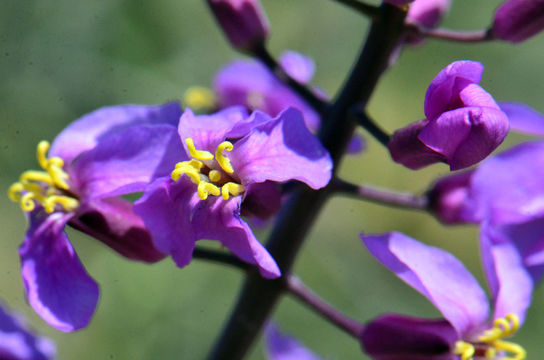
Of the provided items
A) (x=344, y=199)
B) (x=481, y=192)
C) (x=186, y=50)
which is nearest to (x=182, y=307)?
(x=344, y=199)

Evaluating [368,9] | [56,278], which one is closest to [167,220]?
[56,278]

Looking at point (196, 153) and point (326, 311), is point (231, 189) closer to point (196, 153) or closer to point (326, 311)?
point (196, 153)

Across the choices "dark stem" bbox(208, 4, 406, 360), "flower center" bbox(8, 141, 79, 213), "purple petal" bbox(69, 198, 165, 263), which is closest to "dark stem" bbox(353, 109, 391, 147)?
"dark stem" bbox(208, 4, 406, 360)

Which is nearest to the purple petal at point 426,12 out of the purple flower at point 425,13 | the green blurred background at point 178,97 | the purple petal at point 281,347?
the purple flower at point 425,13

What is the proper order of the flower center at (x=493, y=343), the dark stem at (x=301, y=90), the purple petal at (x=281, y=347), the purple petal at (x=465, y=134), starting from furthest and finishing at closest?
the purple petal at (x=281, y=347) < the dark stem at (x=301, y=90) < the flower center at (x=493, y=343) < the purple petal at (x=465, y=134)

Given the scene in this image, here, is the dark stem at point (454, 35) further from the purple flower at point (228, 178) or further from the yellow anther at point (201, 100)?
the yellow anther at point (201, 100)

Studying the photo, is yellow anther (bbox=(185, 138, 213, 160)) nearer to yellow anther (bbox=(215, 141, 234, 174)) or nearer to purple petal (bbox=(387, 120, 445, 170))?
yellow anther (bbox=(215, 141, 234, 174))
